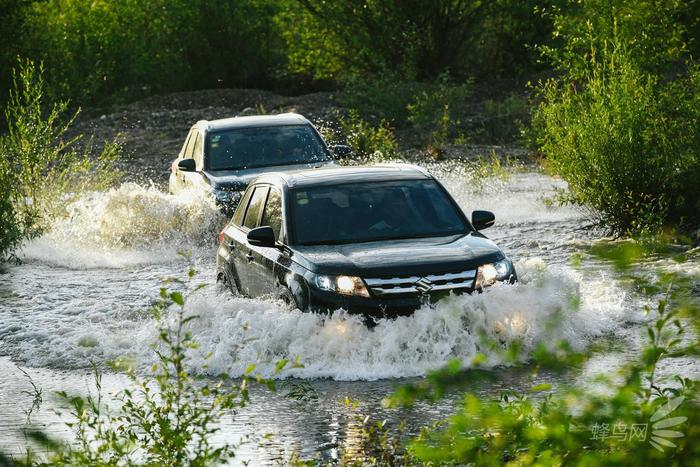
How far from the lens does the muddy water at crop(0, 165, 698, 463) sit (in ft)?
26.5

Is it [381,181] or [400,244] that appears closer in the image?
[400,244]

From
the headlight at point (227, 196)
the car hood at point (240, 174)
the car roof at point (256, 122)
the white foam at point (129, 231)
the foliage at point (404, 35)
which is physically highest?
the foliage at point (404, 35)

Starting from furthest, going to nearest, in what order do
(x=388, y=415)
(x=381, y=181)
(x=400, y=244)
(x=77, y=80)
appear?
(x=77, y=80)
(x=381, y=181)
(x=400, y=244)
(x=388, y=415)

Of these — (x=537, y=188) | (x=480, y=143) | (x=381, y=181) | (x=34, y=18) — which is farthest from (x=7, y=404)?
(x=34, y=18)

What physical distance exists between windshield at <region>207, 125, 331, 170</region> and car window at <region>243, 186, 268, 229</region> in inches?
206

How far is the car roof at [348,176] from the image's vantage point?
36.7ft

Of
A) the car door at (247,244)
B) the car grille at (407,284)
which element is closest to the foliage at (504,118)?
the car door at (247,244)

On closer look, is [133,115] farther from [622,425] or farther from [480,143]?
[622,425]

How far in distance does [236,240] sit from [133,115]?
26.4 meters

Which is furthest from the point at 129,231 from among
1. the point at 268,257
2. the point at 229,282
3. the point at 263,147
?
the point at 268,257

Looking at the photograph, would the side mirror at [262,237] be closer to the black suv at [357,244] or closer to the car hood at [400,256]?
the black suv at [357,244]

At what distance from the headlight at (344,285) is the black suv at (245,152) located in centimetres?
708

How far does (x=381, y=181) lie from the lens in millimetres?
11125

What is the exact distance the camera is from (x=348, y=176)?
36.9 ft
